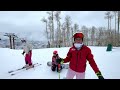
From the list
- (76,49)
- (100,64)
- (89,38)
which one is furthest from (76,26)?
(76,49)

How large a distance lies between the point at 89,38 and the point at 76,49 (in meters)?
27.3
